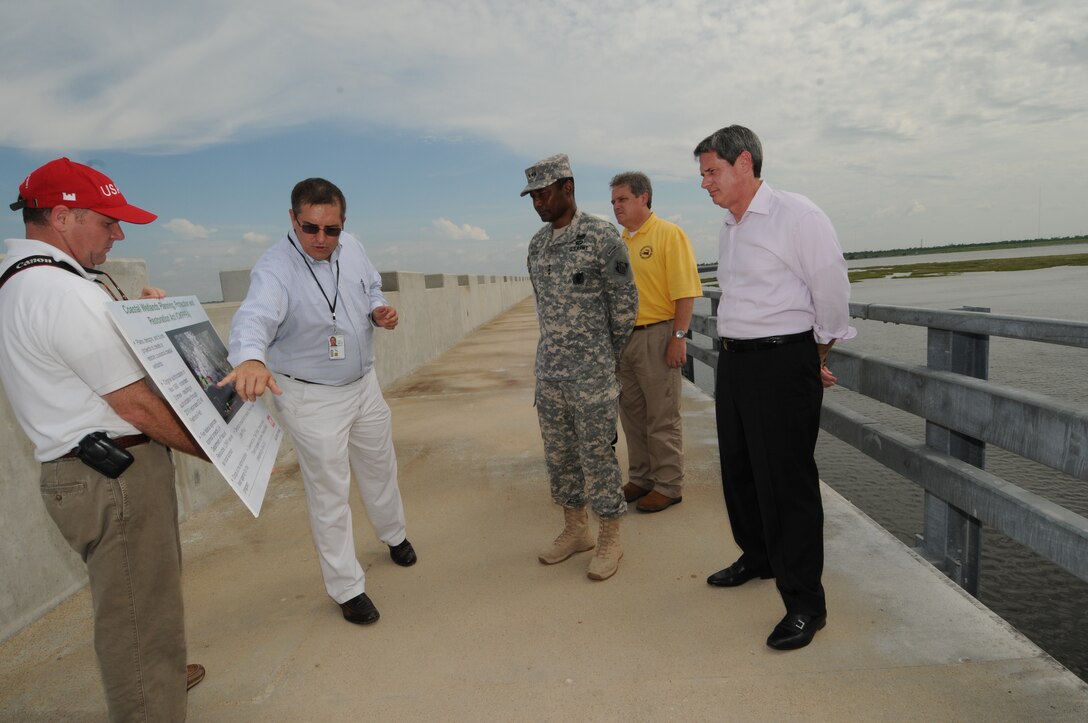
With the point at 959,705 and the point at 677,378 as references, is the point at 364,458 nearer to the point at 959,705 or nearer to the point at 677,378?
the point at 677,378

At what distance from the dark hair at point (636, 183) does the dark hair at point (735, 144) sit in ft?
4.68

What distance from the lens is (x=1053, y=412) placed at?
2244 mm

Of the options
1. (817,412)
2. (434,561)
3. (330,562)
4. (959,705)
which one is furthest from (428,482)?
(959,705)

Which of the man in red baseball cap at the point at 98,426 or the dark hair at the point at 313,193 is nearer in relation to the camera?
the man in red baseball cap at the point at 98,426

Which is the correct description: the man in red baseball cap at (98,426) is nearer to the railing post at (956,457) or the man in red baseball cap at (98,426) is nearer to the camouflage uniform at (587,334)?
the camouflage uniform at (587,334)

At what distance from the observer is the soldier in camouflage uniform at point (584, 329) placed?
3.13 metres

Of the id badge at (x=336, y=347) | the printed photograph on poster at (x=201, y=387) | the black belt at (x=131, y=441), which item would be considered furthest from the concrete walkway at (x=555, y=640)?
the id badge at (x=336, y=347)

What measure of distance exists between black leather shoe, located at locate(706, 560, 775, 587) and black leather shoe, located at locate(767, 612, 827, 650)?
486 mm

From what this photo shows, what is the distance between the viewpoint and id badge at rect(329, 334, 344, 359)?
9.73 feet

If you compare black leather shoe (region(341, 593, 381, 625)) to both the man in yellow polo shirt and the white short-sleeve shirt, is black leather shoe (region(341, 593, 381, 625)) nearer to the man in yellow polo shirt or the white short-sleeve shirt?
the white short-sleeve shirt

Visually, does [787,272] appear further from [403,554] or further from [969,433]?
[403,554]

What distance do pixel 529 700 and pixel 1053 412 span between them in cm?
205

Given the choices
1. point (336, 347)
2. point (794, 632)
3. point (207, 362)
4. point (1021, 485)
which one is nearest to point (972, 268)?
point (1021, 485)

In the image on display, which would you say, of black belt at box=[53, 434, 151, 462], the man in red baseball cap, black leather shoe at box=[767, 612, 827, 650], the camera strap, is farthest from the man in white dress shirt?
the camera strap
